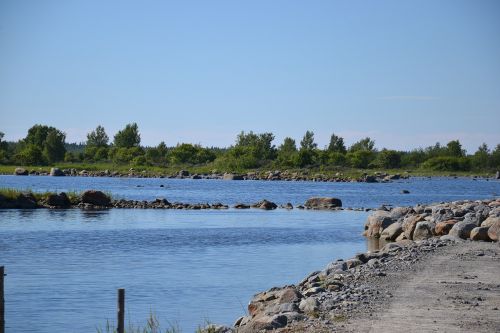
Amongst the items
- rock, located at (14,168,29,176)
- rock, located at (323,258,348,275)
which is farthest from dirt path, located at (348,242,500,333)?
rock, located at (14,168,29,176)

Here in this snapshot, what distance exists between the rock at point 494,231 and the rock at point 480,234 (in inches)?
7.7

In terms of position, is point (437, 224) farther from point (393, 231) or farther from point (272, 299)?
point (272, 299)

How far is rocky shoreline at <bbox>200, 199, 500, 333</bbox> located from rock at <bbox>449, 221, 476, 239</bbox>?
0.11 feet

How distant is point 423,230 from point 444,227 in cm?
105

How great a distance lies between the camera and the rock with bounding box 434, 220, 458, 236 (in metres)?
30.1

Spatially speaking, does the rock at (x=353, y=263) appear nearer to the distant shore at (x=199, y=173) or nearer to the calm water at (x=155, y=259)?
the calm water at (x=155, y=259)

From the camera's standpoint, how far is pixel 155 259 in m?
29.7

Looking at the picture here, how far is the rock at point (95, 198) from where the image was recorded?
5732cm

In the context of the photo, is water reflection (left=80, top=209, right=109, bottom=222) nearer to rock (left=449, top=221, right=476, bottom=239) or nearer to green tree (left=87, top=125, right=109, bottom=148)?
rock (left=449, top=221, right=476, bottom=239)

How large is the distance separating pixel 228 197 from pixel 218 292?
50420mm

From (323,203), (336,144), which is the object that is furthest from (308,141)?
(323,203)

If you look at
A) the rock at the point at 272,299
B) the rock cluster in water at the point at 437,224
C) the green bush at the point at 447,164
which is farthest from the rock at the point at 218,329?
the green bush at the point at 447,164

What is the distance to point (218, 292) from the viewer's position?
72.1 ft

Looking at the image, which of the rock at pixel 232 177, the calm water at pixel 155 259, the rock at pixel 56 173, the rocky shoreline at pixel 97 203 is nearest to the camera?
the calm water at pixel 155 259
